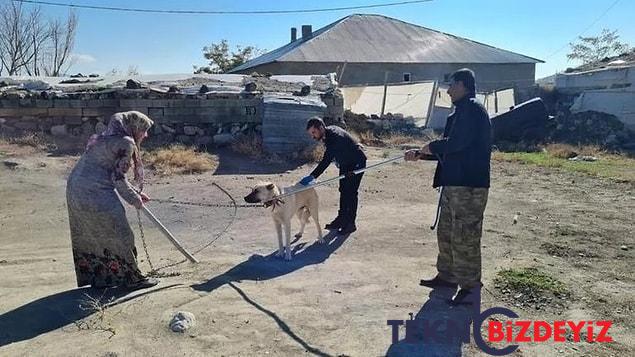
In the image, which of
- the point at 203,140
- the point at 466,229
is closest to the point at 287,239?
the point at 466,229

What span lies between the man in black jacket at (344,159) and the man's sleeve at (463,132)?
2415 mm

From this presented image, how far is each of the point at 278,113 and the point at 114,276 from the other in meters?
9.13

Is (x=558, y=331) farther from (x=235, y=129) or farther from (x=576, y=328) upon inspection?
(x=235, y=129)

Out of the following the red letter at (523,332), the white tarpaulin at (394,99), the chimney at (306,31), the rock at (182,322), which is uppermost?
the chimney at (306,31)

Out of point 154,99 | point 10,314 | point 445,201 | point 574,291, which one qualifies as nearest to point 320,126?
point 445,201

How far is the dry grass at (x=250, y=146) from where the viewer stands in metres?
13.2

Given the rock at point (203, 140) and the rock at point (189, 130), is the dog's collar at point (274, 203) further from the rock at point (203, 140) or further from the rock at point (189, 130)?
the rock at point (189, 130)

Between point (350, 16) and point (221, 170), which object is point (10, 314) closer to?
point (221, 170)

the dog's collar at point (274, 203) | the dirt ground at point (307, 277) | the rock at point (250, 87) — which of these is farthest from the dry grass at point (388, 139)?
the dog's collar at point (274, 203)

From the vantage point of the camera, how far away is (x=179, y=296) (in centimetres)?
471

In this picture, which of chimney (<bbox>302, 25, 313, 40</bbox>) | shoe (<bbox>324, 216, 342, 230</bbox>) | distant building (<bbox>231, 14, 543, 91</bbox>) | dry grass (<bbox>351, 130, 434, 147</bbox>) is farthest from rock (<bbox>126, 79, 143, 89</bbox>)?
chimney (<bbox>302, 25, 313, 40</bbox>)

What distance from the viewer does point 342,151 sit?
6.96 metres

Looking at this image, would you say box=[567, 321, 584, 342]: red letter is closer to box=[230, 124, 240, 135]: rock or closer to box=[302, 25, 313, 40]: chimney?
box=[230, 124, 240, 135]: rock

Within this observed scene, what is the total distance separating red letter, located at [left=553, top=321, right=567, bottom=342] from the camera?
3.96 metres
